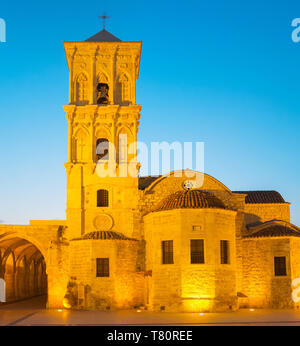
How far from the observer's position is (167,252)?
1089 inches

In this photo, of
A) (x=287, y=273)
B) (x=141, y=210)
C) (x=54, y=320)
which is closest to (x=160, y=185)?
(x=141, y=210)

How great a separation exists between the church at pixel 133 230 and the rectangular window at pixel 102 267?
60mm

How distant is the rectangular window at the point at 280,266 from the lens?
2930cm

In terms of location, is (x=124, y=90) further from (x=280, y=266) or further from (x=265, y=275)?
(x=280, y=266)

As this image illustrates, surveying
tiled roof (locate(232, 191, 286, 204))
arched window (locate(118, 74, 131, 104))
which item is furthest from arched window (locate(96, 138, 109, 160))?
tiled roof (locate(232, 191, 286, 204))

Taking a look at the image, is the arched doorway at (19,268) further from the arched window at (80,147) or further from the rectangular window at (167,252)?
the rectangular window at (167,252)

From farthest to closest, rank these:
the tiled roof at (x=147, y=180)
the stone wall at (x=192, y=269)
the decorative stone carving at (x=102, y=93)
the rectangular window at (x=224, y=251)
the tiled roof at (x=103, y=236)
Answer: the tiled roof at (x=147, y=180), the decorative stone carving at (x=102, y=93), the tiled roof at (x=103, y=236), the rectangular window at (x=224, y=251), the stone wall at (x=192, y=269)

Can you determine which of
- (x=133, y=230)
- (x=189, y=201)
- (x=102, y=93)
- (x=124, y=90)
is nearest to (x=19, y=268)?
(x=133, y=230)

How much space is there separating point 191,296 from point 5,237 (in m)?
14.2

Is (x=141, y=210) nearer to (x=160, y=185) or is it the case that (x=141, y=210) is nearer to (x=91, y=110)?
(x=160, y=185)

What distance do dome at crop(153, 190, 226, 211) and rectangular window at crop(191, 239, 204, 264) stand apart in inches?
78.4

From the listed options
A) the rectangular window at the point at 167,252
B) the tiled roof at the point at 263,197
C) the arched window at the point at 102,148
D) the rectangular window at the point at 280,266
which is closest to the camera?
the rectangular window at the point at 167,252

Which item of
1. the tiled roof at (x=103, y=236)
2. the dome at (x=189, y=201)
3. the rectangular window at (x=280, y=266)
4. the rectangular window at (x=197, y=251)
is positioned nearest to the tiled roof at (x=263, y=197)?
the rectangular window at (x=280, y=266)
